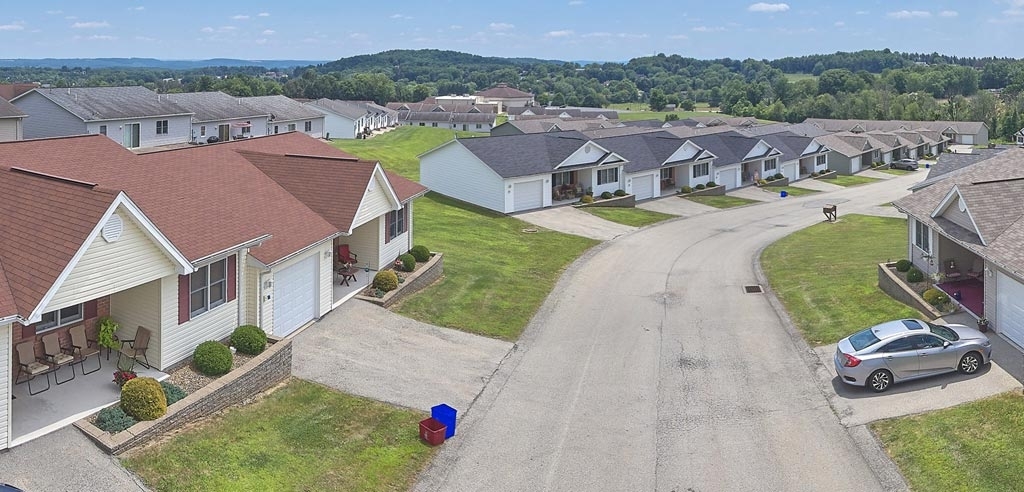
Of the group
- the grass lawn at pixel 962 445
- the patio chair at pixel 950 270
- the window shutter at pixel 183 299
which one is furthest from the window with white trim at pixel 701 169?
the window shutter at pixel 183 299

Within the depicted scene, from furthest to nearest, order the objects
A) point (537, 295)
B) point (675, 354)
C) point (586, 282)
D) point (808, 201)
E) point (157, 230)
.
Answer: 1. point (808, 201)
2. point (586, 282)
3. point (537, 295)
4. point (675, 354)
5. point (157, 230)

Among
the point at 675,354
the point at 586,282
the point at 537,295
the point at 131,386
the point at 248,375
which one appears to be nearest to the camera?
the point at 131,386

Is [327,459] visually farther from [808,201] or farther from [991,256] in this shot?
[808,201]

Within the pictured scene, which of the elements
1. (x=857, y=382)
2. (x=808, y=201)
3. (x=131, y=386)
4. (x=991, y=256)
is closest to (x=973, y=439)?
(x=857, y=382)

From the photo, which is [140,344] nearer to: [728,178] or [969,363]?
[969,363]

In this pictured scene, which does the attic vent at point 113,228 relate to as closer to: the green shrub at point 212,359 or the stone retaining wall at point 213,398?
the green shrub at point 212,359

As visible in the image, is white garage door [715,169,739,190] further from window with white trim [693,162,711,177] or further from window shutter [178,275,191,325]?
window shutter [178,275,191,325]
